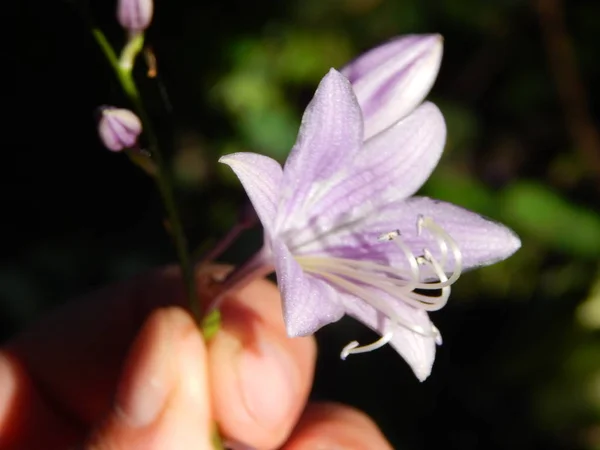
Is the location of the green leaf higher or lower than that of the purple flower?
lower

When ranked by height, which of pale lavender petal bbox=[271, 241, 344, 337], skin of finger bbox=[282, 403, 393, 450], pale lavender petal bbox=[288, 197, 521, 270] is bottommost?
skin of finger bbox=[282, 403, 393, 450]

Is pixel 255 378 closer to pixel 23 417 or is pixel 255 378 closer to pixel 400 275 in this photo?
pixel 400 275

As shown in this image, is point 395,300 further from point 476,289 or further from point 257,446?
point 476,289

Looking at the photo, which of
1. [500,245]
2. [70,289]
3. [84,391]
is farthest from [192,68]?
[500,245]

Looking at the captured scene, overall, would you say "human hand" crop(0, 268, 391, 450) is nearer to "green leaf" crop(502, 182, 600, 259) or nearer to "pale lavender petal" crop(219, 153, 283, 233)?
"pale lavender petal" crop(219, 153, 283, 233)

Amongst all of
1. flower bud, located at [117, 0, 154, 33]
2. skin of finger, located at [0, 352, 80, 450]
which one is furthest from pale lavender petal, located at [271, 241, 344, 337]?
skin of finger, located at [0, 352, 80, 450]

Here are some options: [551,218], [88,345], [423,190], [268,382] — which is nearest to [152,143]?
[268,382]
